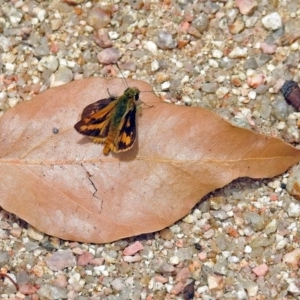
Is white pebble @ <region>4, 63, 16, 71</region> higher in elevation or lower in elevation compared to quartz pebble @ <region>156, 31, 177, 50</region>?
lower

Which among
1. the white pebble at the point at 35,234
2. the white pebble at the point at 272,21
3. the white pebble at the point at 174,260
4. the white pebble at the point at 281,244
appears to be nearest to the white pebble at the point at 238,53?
the white pebble at the point at 272,21

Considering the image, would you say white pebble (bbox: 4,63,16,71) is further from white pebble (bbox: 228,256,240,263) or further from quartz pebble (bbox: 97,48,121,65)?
white pebble (bbox: 228,256,240,263)

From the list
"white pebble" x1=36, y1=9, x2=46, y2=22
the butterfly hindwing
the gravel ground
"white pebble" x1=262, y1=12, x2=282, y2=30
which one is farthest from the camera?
"white pebble" x1=36, y1=9, x2=46, y2=22

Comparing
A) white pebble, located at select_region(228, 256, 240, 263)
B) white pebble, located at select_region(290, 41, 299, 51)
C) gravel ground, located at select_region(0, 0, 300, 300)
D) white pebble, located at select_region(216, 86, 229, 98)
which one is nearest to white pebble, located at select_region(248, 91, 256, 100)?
gravel ground, located at select_region(0, 0, 300, 300)

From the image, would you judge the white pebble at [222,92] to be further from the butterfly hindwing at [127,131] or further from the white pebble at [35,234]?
the white pebble at [35,234]

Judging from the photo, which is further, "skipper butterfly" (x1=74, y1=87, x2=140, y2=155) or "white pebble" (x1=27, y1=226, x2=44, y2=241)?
"white pebble" (x1=27, y1=226, x2=44, y2=241)

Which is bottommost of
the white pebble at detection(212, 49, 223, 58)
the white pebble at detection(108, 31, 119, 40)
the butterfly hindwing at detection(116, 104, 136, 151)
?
the butterfly hindwing at detection(116, 104, 136, 151)
